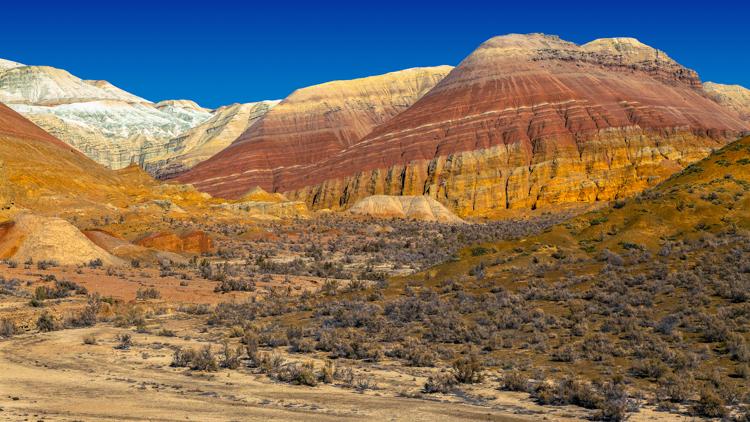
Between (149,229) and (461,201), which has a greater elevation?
(461,201)

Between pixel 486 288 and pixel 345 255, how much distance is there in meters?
27.6

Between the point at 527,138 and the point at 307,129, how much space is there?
2276 inches

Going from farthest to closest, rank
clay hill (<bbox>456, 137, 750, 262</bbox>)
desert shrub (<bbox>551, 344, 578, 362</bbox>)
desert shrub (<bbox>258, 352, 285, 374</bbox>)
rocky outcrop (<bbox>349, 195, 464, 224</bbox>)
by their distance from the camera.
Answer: rocky outcrop (<bbox>349, 195, 464, 224</bbox>) < clay hill (<bbox>456, 137, 750, 262</bbox>) < desert shrub (<bbox>551, 344, 578, 362</bbox>) < desert shrub (<bbox>258, 352, 285, 374</bbox>)

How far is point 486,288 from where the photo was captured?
902 inches

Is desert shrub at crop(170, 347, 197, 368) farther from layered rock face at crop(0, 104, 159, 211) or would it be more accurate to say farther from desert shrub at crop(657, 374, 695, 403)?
layered rock face at crop(0, 104, 159, 211)

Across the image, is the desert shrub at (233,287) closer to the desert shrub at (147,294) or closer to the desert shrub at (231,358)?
the desert shrub at (147,294)

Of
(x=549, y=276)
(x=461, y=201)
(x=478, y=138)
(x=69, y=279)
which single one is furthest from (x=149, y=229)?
(x=478, y=138)

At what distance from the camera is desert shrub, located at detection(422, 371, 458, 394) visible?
12.8 metres

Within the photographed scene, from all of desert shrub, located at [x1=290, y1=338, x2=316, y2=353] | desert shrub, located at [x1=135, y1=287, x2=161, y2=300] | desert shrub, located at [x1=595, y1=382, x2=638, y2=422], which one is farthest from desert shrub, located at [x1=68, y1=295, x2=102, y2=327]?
desert shrub, located at [x1=595, y1=382, x2=638, y2=422]

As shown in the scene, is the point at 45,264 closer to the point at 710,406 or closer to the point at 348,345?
the point at 348,345

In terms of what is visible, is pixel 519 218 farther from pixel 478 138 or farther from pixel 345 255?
pixel 345 255

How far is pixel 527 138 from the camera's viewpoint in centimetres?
11438

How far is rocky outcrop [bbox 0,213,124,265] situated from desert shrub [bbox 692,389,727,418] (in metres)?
29.7

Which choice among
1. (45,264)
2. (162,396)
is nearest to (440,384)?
(162,396)
